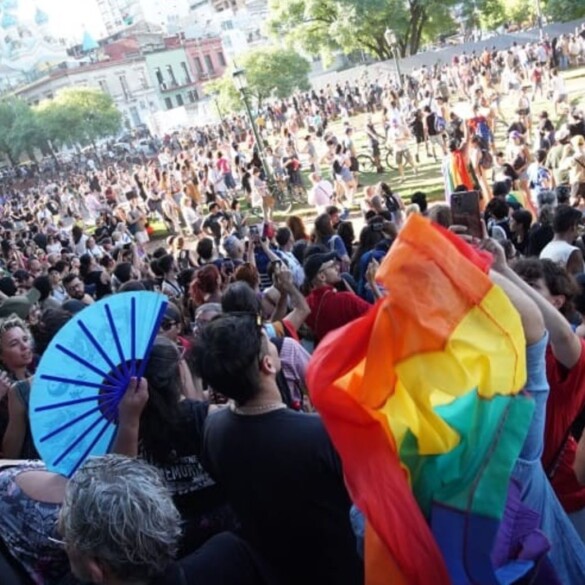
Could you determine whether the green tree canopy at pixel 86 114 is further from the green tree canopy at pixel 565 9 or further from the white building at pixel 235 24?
the green tree canopy at pixel 565 9

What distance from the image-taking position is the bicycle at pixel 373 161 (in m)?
17.5

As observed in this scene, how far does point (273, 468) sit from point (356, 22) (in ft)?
115

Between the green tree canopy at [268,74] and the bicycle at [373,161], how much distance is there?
23.4 m

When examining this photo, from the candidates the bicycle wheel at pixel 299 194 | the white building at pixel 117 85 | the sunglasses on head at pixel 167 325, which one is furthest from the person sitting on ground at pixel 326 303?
the white building at pixel 117 85

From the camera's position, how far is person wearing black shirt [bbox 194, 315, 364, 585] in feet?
6.70

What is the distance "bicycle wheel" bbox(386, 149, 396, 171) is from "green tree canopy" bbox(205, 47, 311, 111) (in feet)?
78.2

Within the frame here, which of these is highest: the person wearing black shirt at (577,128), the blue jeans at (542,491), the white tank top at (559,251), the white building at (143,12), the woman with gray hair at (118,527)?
the white building at (143,12)

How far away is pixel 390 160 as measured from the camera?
1786 centimetres

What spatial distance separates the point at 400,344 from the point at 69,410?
4.36ft

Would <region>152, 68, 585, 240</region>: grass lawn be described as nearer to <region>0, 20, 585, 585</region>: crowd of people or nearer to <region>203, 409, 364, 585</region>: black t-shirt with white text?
<region>0, 20, 585, 585</region>: crowd of people

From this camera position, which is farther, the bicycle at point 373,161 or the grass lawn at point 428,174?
the bicycle at point 373,161

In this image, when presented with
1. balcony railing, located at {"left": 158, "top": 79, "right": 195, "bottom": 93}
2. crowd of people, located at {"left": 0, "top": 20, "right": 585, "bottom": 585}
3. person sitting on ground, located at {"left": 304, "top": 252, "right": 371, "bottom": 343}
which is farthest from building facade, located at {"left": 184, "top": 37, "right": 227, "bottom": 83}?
person sitting on ground, located at {"left": 304, "top": 252, "right": 371, "bottom": 343}

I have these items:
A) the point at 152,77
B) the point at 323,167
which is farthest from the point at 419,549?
the point at 152,77

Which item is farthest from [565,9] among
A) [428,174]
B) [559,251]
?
[559,251]
